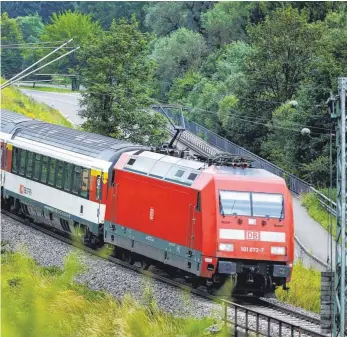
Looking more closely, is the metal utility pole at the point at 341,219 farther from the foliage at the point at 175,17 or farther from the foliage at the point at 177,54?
the foliage at the point at 175,17

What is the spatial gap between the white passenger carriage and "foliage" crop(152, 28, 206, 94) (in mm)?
42275

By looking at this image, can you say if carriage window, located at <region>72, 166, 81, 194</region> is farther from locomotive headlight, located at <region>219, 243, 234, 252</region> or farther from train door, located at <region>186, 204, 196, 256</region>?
locomotive headlight, located at <region>219, 243, 234, 252</region>

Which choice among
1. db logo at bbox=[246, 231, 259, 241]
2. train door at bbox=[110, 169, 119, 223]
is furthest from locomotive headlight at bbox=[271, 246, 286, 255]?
train door at bbox=[110, 169, 119, 223]

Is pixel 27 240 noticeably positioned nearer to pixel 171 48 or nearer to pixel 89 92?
pixel 89 92

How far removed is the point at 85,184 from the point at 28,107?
118 feet

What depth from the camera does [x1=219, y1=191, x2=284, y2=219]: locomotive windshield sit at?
21172mm

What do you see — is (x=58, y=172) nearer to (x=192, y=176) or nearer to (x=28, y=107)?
(x=192, y=176)

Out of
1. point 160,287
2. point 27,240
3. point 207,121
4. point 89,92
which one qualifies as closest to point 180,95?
point 207,121

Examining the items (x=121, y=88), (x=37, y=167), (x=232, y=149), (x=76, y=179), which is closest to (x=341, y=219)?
(x=76, y=179)

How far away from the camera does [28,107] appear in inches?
2454

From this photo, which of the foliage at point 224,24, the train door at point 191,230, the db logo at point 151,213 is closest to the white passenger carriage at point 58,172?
the db logo at point 151,213

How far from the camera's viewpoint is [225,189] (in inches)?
835

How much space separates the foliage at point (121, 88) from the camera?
46094 millimetres

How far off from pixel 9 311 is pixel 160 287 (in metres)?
15.0
